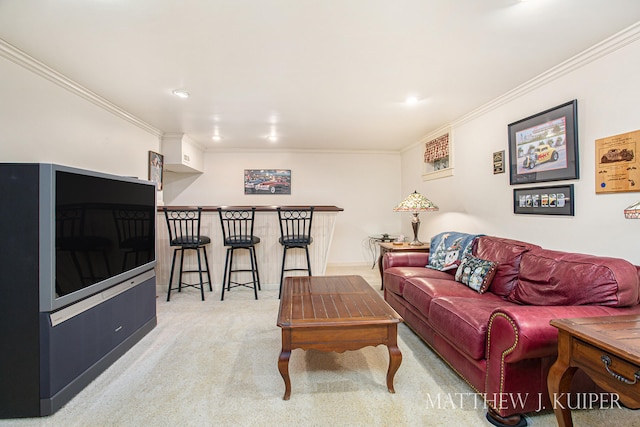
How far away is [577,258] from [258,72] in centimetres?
273

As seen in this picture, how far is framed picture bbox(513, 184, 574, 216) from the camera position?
2245 millimetres

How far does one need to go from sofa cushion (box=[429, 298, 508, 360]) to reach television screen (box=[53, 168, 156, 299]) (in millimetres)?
2441

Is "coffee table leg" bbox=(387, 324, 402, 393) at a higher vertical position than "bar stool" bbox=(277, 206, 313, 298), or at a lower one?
lower

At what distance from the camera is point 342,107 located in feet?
10.6

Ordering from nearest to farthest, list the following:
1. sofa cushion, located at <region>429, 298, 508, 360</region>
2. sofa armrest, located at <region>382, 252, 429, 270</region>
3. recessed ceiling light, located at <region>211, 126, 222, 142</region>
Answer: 1. sofa cushion, located at <region>429, 298, 508, 360</region>
2. sofa armrest, located at <region>382, 252, 429, 270</region>
3. recessed ceiling light, located at <region>211, 126, 222, 142</region>

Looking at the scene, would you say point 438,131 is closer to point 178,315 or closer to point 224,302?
point 224,302

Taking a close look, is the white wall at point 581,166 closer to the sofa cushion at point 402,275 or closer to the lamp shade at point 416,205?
the lamp shade at point 416,205

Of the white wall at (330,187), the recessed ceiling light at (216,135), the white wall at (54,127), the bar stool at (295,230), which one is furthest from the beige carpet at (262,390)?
the white wall at (330,187)

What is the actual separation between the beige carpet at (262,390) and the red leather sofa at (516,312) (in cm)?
17

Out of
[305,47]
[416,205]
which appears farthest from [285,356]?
[416,205]

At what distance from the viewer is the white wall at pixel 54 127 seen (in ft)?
6.68

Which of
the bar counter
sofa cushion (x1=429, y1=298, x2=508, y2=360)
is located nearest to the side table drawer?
sofa cushion (x1=429, y1=298, x2=508, y2=360)

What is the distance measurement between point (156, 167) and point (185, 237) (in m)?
1.24

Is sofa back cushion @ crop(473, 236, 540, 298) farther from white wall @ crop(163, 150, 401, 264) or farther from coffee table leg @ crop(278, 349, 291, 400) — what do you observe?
white wall @ crop(163, 150, 401, 264)
